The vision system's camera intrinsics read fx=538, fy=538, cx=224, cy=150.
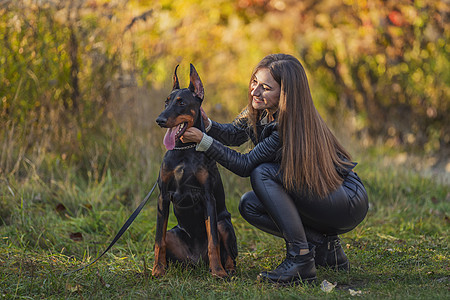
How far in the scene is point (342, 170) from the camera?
131 inches

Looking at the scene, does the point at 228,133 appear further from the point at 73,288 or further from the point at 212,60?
the point at 212,60

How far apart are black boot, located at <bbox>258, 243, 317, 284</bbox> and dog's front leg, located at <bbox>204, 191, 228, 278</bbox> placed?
0.83 feet

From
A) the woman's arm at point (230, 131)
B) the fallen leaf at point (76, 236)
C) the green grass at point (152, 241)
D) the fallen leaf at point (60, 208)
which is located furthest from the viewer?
the fallen leaf at point (60, 208)

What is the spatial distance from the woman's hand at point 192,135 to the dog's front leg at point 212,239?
0.33m

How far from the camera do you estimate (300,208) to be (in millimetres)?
3236

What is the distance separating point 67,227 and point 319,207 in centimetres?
212

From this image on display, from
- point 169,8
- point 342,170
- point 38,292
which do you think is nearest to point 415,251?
point 342,170

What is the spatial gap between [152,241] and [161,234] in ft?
3.66

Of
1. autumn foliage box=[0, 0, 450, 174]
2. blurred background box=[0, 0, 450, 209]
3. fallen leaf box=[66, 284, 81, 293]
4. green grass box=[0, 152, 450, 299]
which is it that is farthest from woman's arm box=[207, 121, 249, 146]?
autumn foliage box=[0, 0, 450, 174]

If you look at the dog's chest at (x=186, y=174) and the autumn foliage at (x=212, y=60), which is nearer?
the dog's chest at (x=186, y=174)

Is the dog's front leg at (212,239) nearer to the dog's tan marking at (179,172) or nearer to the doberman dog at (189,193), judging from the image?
the doberman dog at (189,193)

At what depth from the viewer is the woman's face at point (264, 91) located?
3264 millimetres

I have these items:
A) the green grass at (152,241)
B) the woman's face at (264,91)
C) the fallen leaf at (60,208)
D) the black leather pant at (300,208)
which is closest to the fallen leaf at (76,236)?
the green grass at (152,241)

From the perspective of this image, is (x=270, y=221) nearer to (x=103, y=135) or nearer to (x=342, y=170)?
(x=342, y=170)
